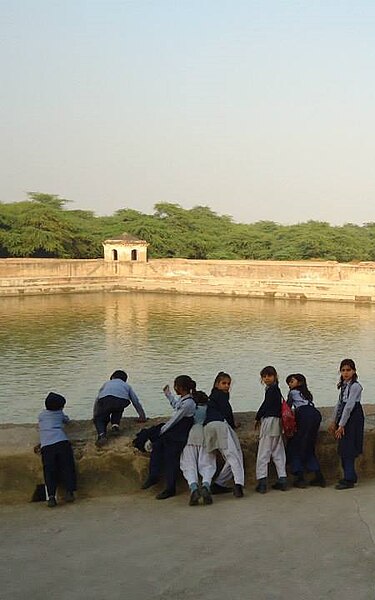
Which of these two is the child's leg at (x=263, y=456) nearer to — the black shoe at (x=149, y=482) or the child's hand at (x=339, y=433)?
the child's hand at (x=339, y=433)

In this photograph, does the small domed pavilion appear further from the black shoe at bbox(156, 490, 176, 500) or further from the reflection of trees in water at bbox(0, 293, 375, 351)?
the black shoe at bbox(156, 490, 176, 500)

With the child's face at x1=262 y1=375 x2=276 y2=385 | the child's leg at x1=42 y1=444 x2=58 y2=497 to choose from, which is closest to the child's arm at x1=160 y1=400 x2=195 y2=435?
the child's face at x1=262 y1=375 x2=276 y2=385

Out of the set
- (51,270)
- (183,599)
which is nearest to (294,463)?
(183,599)

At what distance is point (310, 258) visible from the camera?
37.0 m

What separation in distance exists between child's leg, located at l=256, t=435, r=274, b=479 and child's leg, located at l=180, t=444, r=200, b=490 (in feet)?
1.11

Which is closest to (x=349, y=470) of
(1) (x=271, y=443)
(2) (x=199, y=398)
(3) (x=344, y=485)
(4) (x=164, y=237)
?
(3) (x=344, y=485)

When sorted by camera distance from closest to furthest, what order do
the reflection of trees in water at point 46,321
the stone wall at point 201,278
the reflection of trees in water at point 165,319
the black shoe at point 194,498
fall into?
the black shoe at point 194,498 < the reflection of trees in water at point 46,321 < the reflection of trees in water at point 165,319 < the stone wall at point 201,278

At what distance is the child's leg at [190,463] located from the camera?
359 centimetres

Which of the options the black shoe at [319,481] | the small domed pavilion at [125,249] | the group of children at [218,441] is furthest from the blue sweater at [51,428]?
the small domed pavilion at [125,249]

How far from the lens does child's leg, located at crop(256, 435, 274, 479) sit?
3724mm

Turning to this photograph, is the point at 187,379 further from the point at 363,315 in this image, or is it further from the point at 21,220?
the point at 21,220

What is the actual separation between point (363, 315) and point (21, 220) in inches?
768

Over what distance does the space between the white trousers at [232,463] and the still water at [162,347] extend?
459 cm

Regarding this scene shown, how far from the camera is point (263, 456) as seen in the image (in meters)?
3.72
